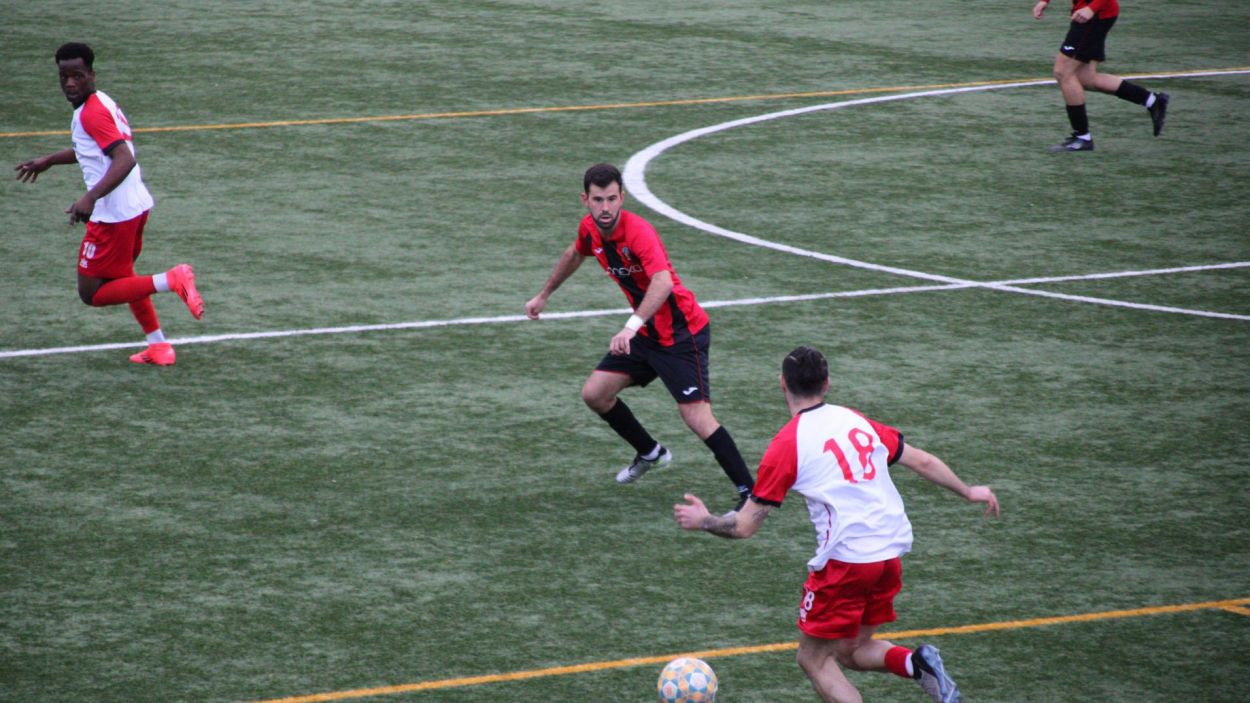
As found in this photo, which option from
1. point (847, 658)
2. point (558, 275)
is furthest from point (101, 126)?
point (847, 658)

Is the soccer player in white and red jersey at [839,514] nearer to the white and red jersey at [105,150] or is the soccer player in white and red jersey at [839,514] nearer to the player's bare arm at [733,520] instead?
the player's bare arm at [733,520]

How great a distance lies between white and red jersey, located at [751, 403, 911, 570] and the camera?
6383 millimetres

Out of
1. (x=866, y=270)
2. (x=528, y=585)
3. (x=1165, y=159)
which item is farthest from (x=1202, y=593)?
(x=1165, y=159)

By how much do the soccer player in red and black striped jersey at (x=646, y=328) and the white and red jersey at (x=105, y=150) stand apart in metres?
3.63

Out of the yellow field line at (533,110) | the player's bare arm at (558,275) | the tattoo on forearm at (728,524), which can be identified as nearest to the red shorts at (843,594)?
the tattoo on forearm at (728,524)

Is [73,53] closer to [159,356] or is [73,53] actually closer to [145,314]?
[145,314]

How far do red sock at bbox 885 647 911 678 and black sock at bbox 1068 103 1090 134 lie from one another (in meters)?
12.0

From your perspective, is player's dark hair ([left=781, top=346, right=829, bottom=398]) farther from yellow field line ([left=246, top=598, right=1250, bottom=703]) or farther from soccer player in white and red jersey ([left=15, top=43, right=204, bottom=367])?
soccer player in white and red jersey ([left=15, top=43, right=204, bottom=367])

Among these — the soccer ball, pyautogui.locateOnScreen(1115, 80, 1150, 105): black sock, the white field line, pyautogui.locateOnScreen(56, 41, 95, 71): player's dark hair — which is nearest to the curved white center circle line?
the white field line

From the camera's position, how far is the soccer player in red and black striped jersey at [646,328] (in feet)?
28.6

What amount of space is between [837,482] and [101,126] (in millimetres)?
6768

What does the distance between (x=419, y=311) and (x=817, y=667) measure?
662 centimetres

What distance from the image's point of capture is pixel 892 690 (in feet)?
23.7

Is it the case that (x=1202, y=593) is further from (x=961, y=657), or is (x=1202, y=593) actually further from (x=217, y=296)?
(x=217, y=296)
